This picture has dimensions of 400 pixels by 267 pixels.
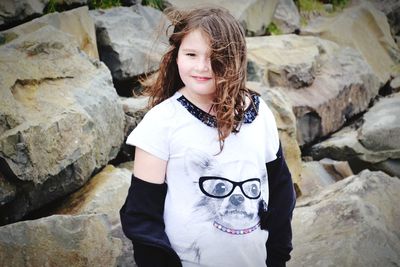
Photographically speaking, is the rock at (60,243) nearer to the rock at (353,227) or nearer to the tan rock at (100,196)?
the tan rock at (100,196)

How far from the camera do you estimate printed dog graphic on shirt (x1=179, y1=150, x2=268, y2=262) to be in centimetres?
174

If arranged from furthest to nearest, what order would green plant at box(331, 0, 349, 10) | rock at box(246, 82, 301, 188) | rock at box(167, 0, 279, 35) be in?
1. green plant at box(331, 0, 349, 10)
2. rock at box(167, 0, 279, 35)
3. rock at box(246, 82, 301, 188)

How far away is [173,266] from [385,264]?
1.45 metres

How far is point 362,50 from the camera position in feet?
23.6

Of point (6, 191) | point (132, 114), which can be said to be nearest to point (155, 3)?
point (132, 114)

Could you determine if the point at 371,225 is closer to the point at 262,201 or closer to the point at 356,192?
the point at 356,192

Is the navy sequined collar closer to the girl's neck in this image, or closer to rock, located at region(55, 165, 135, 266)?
the girl's neck

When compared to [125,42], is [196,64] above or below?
above

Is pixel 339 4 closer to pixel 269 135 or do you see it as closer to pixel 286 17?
pixel 286 17

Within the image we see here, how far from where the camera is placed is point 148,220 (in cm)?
175

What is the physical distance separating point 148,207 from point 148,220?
0.16 feet

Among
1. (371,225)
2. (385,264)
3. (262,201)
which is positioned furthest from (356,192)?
(262,201)

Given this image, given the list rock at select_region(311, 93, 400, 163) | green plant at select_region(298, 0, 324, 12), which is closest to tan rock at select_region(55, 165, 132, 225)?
rock at select_region(311, 93, 400, 163)

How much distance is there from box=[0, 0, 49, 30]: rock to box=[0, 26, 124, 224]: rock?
62 cm
